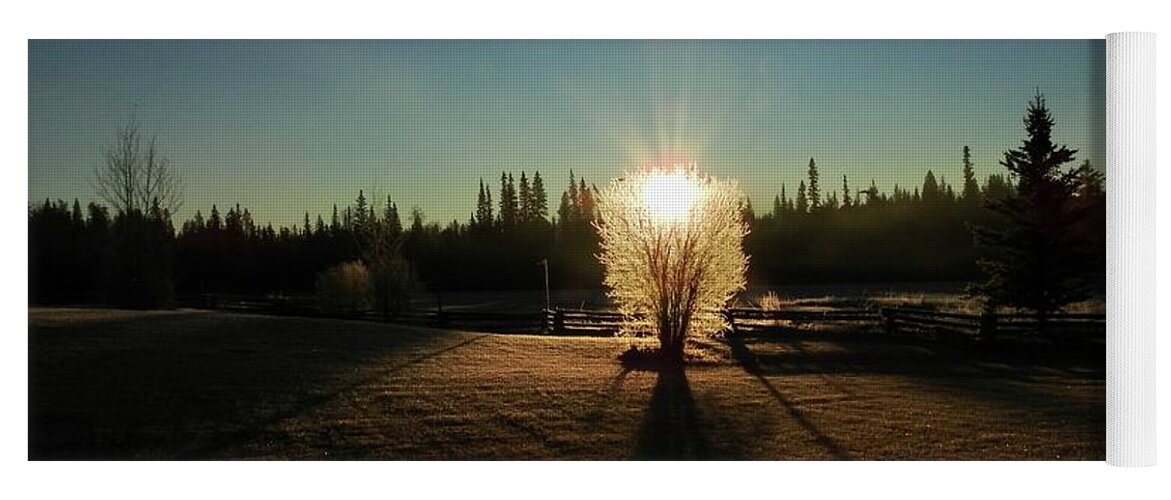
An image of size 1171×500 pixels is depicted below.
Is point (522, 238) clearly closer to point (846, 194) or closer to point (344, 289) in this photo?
point (344, 289)

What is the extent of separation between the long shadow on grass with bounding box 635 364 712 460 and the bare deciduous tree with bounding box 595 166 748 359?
3.23 ft

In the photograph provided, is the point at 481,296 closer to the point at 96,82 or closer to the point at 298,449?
the point at 298,449

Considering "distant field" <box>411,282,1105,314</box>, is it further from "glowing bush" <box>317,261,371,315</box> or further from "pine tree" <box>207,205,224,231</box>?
"pine tree" <box>207,205,224,231</box>

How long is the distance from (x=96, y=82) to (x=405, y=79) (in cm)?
261

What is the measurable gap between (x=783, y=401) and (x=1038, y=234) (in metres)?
2.59

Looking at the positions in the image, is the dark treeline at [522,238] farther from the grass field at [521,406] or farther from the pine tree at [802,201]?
the grass field at [521,406]

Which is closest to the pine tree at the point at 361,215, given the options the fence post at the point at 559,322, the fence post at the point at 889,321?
the fence post at the point at 559,322

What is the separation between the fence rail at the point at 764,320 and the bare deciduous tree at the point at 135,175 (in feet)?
3.94

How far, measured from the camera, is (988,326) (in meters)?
9.23

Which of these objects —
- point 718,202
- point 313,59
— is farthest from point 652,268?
point 313,59

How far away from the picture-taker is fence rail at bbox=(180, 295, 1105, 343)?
29.8 ft

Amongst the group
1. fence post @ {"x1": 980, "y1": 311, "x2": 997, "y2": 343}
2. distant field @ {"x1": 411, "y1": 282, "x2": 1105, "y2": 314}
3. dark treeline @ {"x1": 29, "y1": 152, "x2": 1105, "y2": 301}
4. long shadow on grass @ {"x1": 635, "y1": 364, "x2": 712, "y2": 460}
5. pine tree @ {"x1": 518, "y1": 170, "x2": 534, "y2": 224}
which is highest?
pine tree @ {"x1": 518, "y1": 170, "x2": 534, "y2": 224}

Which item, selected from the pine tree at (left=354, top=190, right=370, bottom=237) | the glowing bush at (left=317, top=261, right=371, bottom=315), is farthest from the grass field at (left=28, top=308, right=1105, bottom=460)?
the pine tree at (left=354, top=190, right=370, bottom=237)

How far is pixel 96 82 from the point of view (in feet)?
27.5
